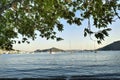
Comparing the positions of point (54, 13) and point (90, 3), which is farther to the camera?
point (54, 13)

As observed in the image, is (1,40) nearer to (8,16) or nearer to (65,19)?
(8,16)

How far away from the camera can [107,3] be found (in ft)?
43.4

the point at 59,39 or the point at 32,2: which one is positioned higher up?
the point at 32,2

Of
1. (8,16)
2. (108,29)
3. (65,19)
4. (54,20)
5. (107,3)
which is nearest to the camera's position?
(108,29)

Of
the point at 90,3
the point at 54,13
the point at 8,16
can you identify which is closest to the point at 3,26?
the point at 8,16

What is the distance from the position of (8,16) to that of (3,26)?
0.53 m

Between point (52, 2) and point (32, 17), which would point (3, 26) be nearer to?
point (32, 17)

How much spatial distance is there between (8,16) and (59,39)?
2.92m

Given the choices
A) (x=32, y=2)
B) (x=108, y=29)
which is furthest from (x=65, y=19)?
(x=108, y=29)

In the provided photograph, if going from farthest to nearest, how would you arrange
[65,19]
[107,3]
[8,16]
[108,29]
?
[8,16], [65,19], [107,3], [108,29]

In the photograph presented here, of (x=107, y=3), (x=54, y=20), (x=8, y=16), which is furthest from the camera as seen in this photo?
(x=8, y=16)

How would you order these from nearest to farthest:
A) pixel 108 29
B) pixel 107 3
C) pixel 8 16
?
pixel 108 29 < pixel 107 3 < pixel 8 16

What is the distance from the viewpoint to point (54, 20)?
49.9ft

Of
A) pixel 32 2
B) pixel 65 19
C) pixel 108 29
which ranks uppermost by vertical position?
pixel 32 2
